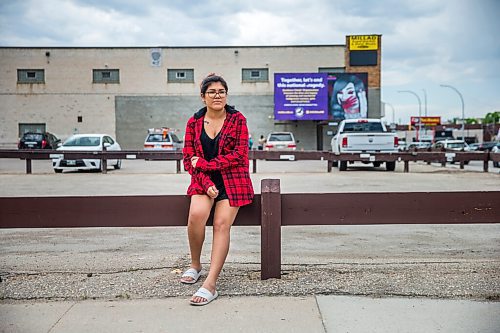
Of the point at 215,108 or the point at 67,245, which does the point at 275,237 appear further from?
the point at 67,245

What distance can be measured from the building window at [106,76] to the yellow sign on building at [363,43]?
1925 cm

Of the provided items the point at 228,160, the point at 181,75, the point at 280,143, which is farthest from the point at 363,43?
the point at 228,160

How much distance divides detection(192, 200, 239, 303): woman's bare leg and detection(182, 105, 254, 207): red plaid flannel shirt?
3.0 inches

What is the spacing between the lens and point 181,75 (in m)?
49.9

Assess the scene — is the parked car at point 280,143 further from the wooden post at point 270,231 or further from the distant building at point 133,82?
the wooden post at point 270,231

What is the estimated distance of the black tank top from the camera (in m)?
5.20

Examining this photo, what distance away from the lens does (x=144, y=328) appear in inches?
169

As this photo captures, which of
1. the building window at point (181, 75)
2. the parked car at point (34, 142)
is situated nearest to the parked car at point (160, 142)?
the parked car at point (34, 142)

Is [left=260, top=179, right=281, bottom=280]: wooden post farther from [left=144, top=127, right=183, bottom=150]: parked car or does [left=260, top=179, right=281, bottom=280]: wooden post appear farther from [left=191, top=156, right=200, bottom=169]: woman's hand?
[left=144, top=127, right=183, bottom=150]: parked car

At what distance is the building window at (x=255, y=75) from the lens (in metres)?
50.1

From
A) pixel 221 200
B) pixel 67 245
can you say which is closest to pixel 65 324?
pixel 221 200

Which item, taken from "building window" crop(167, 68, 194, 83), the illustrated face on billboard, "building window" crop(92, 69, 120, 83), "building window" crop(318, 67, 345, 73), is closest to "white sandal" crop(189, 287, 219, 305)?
the illustrated face on billboard

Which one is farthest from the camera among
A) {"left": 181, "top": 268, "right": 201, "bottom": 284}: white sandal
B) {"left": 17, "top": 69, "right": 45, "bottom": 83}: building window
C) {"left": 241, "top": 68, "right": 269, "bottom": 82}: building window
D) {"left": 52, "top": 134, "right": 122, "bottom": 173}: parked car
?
{"left": 241, "top": 68, "right": 269, "bottom": 82}: building window

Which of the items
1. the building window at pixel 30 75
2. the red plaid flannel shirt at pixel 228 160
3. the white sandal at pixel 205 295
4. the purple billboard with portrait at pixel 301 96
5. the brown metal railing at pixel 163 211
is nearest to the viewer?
the white sandal at pixel 205 295
